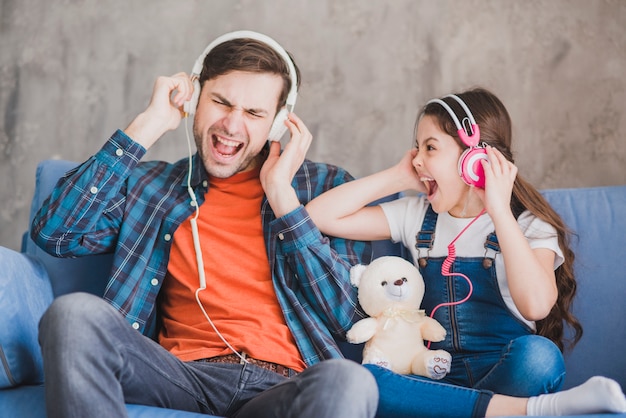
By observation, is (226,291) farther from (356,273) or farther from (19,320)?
(19,320)

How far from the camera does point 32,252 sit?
196cm

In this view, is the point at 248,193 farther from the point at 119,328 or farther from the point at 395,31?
the point at 395,31

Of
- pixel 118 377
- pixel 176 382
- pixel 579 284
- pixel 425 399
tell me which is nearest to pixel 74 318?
pixel 118 377

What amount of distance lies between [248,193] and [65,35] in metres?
1.16

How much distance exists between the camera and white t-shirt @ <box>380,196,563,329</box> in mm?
1727

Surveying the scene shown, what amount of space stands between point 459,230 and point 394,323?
285 mm

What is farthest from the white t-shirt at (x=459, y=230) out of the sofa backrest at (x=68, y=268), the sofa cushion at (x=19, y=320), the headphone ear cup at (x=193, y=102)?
the sofa cushion at (x=19, y=320)

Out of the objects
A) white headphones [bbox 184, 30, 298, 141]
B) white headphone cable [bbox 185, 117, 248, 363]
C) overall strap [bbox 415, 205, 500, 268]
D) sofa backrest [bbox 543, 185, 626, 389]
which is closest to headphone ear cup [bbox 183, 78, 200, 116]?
white headphones [bbox 184, 30, 298, 141]

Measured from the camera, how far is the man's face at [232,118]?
1.85m

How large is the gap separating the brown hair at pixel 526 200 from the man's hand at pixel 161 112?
0.62 metres

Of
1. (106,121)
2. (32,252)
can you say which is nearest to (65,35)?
(106,121)

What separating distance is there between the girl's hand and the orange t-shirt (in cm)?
55

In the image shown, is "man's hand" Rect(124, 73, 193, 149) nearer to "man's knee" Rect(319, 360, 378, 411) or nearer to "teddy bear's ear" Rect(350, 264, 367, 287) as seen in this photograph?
"teddy bear's ear" Rect(350, 264, 367, 287)

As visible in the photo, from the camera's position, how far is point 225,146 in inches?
73.8
